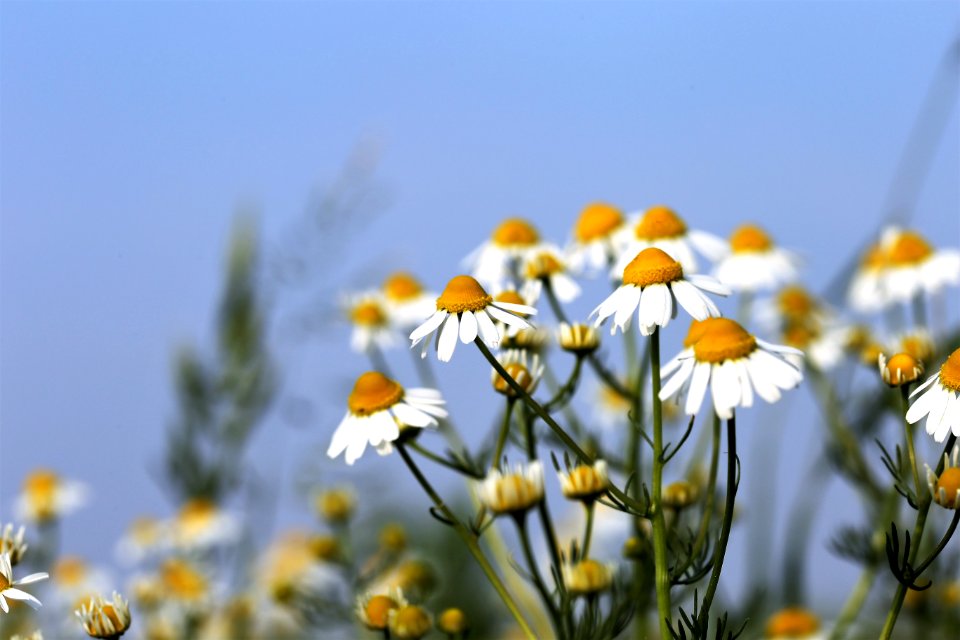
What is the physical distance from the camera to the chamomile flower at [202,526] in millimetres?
3184

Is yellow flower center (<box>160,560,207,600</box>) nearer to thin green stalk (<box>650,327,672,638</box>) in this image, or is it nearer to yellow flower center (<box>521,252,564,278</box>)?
yellow flower center (<box>521,252,564,278</box>)

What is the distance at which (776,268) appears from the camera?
227cm

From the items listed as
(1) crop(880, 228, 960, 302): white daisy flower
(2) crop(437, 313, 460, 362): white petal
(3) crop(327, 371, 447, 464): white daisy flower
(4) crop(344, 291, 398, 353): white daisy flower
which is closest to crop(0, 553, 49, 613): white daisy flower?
(3) crop(327, 371, 447, 464): white daisy flower

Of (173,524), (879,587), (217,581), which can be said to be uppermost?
(173,524)

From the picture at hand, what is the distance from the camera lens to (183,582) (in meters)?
2.68

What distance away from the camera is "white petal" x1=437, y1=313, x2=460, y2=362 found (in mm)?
1217

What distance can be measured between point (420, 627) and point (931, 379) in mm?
625

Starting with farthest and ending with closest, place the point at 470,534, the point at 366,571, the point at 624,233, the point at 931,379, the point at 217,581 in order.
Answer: the point at 217,581, the point at 366,571, the point at 624,233, the point at 470,534, the point at 931,379

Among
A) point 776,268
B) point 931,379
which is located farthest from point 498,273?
point 931,379

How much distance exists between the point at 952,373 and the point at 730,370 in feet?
0.72

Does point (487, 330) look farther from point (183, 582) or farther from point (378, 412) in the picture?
point (183, 582)

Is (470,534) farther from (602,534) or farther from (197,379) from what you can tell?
(197,379)

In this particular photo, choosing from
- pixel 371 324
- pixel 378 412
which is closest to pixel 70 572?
pixel 371 324

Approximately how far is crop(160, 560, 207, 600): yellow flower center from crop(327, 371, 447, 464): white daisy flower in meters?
1.40
